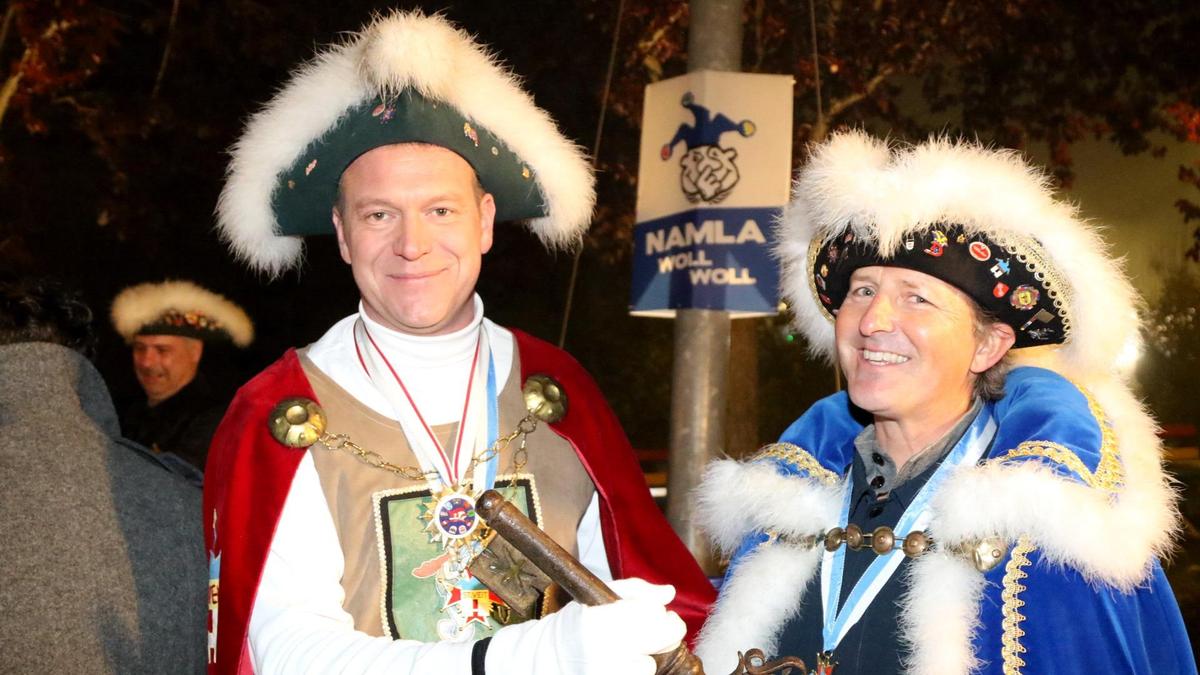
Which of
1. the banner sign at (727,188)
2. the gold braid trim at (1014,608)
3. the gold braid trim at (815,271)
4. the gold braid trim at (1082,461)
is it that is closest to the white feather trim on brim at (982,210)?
the gold braid trim at (815,271)

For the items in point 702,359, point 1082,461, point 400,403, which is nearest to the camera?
point 1082,461

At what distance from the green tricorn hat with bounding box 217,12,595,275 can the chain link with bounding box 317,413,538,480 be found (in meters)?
0.64

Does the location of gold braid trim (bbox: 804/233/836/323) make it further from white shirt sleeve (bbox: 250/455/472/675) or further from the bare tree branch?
the bare tree branch

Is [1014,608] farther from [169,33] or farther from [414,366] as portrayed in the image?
[169,33]

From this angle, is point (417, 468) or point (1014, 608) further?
point (417, 468)

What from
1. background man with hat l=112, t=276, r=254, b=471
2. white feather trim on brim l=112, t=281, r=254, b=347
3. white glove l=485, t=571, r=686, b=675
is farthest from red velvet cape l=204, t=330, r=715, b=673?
white feather trim on brim l=112, t=281, r=254, b=347

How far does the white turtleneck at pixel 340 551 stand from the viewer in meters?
2.53

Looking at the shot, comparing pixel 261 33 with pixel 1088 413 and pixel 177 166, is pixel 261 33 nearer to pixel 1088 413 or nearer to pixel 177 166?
pixel 177 166

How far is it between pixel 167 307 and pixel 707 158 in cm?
399

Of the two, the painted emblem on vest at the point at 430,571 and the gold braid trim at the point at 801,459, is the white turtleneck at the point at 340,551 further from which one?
the gold braid trim at the point at 801,459

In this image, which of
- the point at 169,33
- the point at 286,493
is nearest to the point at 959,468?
the point at 286,493

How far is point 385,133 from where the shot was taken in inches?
117

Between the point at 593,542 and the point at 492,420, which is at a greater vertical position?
the point at 492,420

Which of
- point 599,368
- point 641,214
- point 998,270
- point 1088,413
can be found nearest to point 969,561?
point 1088,413
